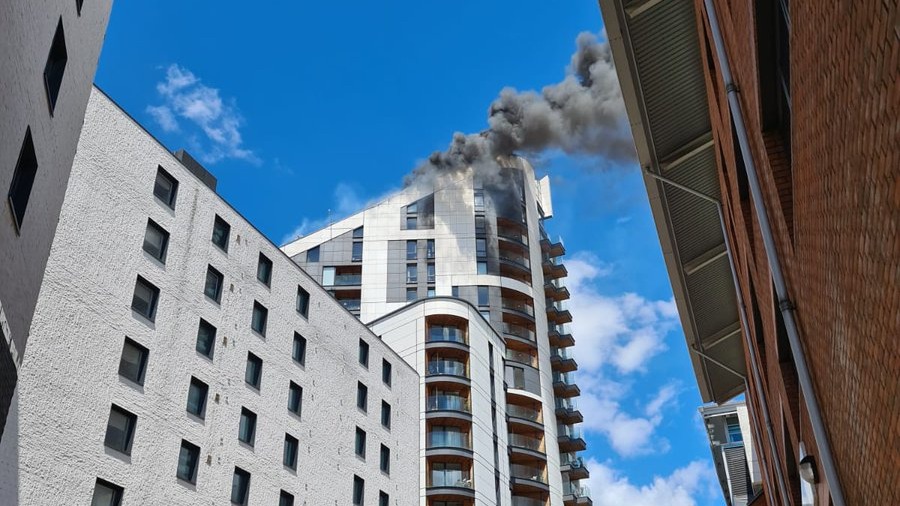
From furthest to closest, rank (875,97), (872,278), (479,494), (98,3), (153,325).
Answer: (479,494)
(153,325)
(98,3)
(872,278)
(875,97)

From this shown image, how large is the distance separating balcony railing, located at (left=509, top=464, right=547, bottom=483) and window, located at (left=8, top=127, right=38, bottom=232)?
47.9m

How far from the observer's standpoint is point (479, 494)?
47.2 metres

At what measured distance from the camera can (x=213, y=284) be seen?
95.1 feet

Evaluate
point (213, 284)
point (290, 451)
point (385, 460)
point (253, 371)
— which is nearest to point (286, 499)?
point (290, 451)

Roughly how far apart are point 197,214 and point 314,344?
24.6 feet

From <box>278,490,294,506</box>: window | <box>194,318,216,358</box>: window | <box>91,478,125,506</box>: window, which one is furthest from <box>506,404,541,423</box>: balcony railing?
<box>91,478,125,506</box>: window

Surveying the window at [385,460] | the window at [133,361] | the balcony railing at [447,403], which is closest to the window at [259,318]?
the window at [133,361]

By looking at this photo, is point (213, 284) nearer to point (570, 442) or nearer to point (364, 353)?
point (364, 353)

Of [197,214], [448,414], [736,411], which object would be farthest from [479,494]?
[197,214]

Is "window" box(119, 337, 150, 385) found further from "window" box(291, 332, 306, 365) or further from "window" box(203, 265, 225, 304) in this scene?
Answer: "window" box(291, 332, 306, 365)

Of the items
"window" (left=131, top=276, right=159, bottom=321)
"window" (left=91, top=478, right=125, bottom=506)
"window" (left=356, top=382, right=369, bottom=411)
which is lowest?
"window" (left=91, top=478, right=125, bottom=506)

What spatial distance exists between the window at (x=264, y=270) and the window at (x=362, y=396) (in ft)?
21.5

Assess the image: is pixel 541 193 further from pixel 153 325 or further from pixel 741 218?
pixel 741 218

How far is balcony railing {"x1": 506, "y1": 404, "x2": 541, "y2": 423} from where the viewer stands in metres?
59.9
